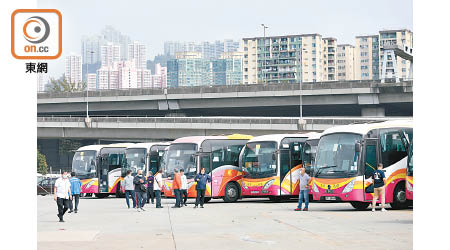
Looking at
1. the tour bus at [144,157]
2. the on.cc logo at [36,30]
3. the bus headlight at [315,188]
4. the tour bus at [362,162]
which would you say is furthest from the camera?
the tour bus at [144,157]

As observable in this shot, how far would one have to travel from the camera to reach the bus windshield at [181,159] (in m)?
36.7

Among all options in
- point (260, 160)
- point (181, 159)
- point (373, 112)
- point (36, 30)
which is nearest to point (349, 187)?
point (260, 160)

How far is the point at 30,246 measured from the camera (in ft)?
34.4

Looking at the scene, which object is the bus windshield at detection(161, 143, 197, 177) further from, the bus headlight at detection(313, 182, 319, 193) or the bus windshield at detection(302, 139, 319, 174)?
the bus headlight at detection(313, 182, 319, 193)

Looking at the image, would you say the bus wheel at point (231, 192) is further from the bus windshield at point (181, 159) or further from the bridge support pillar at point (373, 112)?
the bridge support pillar at point (373, 112)

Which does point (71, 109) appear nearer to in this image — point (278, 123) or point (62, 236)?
point (278, 123)

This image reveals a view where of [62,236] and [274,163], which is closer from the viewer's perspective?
[62,236]

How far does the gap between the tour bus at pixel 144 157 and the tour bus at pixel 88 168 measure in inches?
81.1

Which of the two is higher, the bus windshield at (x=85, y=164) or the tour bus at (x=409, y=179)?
the tour bus at (x=409, y=179)

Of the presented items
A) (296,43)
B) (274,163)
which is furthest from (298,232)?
(296,43)

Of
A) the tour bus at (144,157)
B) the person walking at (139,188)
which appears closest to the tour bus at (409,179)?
the person walking at (139,188)

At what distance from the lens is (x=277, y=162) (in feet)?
115

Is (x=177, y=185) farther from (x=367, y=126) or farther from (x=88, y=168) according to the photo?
(x=88, y=168)
